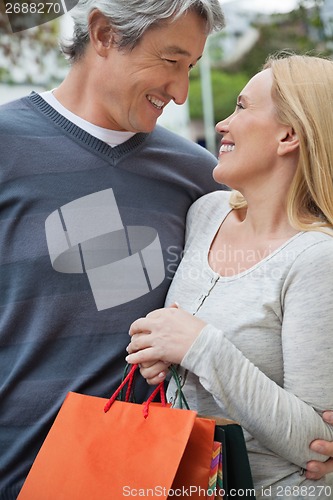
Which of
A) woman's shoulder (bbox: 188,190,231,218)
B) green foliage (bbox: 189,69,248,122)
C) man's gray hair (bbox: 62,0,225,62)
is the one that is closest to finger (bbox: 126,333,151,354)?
woman's shoulder (bbox: 188,190,231,218)

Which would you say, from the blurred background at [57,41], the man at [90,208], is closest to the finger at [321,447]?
the man at [90,208]

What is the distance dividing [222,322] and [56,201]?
0.50 meters

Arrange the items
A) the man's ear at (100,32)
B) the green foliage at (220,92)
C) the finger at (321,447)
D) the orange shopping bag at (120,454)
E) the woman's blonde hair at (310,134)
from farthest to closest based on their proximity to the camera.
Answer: the green foliage at (220,92), the man's ear at (100,32), the woman's blonde hair at (310,134), the finger at (321,447), the orange shopping bag at (120,454)

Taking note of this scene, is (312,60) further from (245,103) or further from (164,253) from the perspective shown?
(164,253)

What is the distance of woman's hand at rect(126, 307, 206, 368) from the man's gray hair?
722 mm

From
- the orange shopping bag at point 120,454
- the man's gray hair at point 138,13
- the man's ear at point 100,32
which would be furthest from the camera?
the man's ear at point 100,32

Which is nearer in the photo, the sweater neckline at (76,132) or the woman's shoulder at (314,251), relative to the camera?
the woman's shoulder at (314,251)

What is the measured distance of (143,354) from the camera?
4.80 ft

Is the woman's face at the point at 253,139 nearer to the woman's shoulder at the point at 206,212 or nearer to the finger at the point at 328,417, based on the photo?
the woman's shoulder at the point at 206,212

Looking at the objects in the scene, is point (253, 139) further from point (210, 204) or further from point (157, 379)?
point (157, 379)

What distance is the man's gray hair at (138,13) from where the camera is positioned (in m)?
1.71

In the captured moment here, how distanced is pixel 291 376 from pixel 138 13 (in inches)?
37.5

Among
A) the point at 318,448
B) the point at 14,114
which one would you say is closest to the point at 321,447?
the point at 318,448

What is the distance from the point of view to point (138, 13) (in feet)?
5.71
